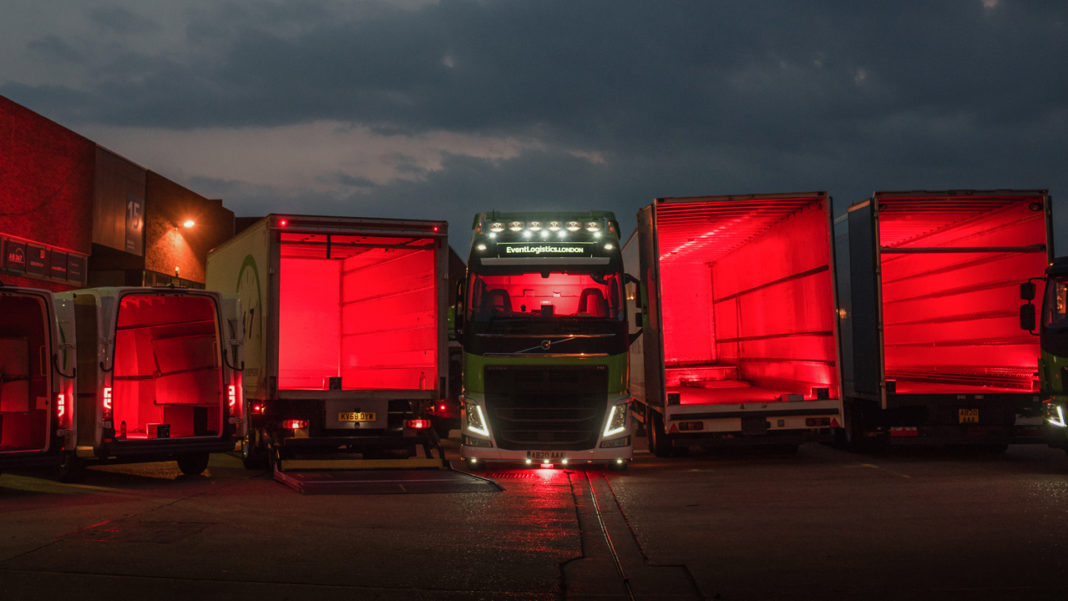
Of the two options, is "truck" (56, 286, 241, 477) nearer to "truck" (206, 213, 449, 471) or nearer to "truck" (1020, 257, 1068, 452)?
"truck" (206, 213, 449, 471)

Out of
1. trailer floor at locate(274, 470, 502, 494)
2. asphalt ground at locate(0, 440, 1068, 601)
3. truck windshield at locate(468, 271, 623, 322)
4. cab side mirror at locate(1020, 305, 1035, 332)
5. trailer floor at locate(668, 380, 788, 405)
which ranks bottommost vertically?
asphalt ground at locate(0, 440, 1068, 601)

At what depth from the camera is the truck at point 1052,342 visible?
493 inches

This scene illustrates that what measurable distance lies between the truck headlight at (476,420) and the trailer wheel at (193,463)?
354cm

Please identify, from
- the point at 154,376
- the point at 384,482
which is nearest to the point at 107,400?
the point at 154,376

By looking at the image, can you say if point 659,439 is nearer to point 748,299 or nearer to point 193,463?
point 748,299

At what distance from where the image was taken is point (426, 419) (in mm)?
13438

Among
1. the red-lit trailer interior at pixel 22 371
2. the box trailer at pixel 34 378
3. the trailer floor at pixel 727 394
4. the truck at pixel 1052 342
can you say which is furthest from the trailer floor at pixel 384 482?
the truck at pixel 1052 342

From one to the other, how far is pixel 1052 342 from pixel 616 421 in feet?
18.9

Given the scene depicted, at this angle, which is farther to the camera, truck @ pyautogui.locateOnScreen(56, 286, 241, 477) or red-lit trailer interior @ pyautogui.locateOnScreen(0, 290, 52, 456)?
red-lit trailer interior @ pyautogui.locateOnScreen(0, 290, 52, 456)

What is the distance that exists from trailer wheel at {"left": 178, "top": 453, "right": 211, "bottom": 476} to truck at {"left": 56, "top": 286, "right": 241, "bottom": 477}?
0.01 metres

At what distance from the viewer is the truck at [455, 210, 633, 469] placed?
1255cm

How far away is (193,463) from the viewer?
43.4 ft

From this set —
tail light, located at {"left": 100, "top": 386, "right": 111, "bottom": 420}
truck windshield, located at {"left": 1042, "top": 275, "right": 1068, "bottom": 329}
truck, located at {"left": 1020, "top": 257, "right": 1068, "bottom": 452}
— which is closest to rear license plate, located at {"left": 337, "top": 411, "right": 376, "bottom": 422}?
tail light, located at {"left": 100, "top": 386, "right": 111, "bottom": 420}

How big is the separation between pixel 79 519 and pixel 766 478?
305 inches
